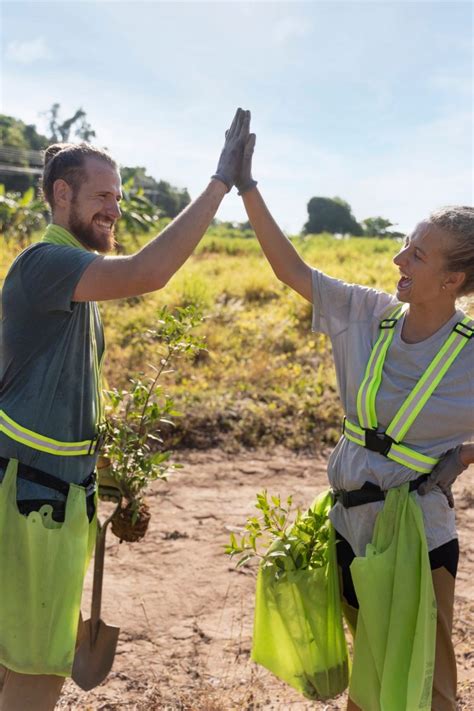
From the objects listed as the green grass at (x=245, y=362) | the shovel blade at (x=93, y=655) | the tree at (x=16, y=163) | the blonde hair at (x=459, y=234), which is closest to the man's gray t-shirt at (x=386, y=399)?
the blonde hair at (x=459, y=234)

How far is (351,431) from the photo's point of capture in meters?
1.99

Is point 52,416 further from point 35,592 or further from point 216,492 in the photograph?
point 216,492

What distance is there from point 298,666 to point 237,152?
60.7 inches

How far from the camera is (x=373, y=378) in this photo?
1.93m

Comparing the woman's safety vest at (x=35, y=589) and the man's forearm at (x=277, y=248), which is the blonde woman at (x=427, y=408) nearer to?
the man's forearm at (x=277, y=248)

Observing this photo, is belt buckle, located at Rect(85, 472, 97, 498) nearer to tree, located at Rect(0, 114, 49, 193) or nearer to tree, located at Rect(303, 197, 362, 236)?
tree, located at Rect(0, 114, 49, 193)

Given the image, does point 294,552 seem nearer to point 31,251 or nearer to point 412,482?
point 412,482

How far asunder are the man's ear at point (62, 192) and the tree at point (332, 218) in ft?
129

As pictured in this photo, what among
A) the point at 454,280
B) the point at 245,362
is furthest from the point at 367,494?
the point at 245,362

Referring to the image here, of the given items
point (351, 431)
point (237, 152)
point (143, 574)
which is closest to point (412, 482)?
point (351, 431)

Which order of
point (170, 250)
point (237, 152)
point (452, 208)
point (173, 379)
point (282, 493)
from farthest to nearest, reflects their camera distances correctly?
point (173, 379)
point (282, 493)
point (237, 152)
point (452, 208)
point (170, 250)

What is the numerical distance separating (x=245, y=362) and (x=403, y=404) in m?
5.71

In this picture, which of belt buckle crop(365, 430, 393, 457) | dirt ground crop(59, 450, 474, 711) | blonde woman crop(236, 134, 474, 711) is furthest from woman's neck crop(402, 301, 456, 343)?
dirt ground crop(59, 450, 474, 711)

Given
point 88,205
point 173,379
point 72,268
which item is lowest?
point 173,379
